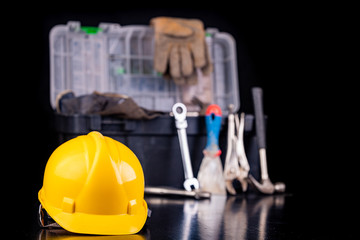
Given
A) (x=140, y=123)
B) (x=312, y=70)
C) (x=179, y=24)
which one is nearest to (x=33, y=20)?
(x=179, y=24)

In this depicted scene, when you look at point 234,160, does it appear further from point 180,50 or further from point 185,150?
point 180,50

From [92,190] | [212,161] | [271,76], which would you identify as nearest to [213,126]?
[212,161]

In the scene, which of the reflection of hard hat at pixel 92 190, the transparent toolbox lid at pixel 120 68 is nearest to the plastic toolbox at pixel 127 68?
the transparent toolbox lid at pixel 120 68

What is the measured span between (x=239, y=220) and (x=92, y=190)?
0.53 m

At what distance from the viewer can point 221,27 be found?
3.04m

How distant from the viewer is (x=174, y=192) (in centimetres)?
201

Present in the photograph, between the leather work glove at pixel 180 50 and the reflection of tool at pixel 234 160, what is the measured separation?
46cm

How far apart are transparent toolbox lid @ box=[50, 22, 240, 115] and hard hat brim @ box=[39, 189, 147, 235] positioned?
4.21 ft

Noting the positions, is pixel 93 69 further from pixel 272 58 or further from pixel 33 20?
pixel 272 58

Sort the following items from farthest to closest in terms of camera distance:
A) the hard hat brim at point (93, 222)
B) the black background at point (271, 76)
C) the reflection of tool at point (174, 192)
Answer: the black background at point (271, 76) → the reflection of tool at point (174, 192) → the hard hat brim at point (93, 222)

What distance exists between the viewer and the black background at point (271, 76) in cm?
267

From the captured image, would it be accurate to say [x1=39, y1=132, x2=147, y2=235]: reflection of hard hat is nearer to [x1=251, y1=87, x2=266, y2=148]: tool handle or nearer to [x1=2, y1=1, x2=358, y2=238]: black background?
[x1=251, y1=87, x2=266, y2=148]: tool handle

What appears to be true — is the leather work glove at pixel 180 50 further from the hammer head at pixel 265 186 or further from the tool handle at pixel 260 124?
the hammer head at pixel 265 186

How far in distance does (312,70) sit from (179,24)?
88cm
